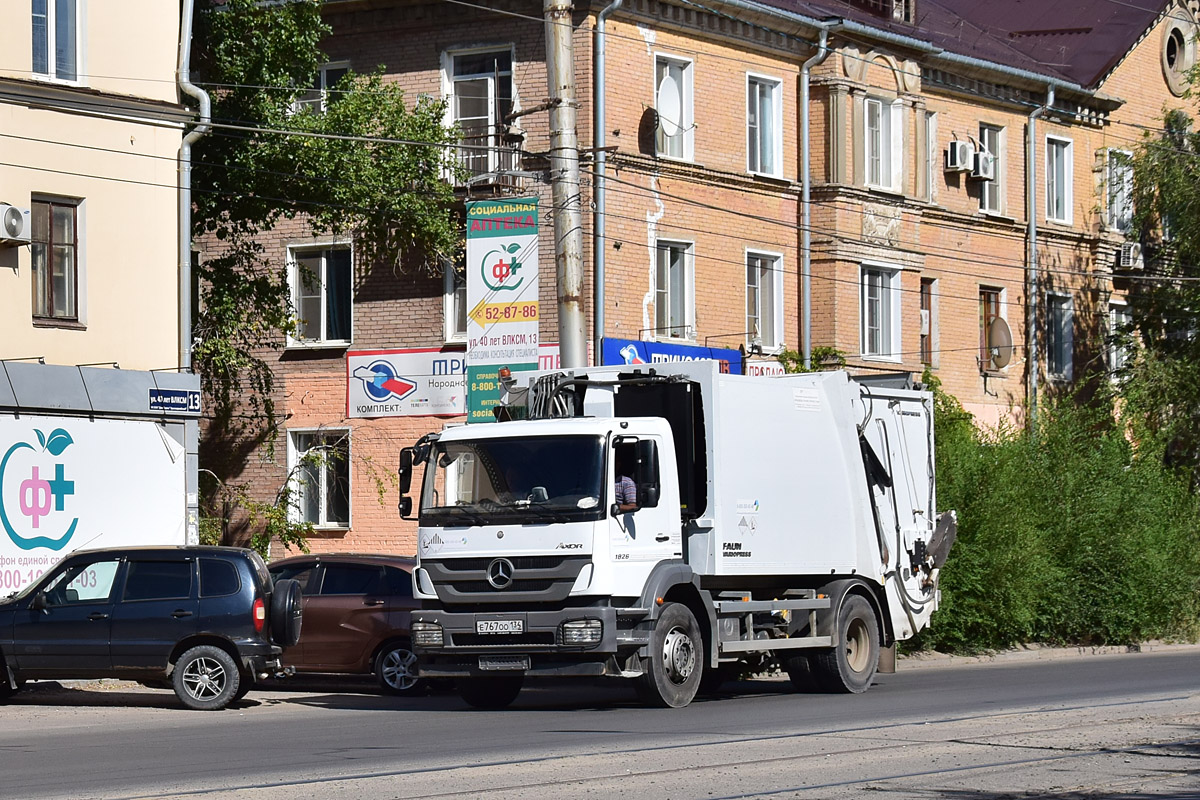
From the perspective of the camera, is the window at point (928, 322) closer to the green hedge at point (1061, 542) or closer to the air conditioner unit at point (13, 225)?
the green hedge at point (1061, 542)

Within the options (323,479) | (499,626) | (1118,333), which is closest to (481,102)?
(323,479)

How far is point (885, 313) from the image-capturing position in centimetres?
3494

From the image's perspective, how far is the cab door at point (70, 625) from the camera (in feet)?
59.3

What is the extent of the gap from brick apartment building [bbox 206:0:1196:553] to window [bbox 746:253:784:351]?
5cm

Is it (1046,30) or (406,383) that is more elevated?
(1046,30)

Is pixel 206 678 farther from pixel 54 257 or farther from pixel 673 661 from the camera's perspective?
pixel 54 257

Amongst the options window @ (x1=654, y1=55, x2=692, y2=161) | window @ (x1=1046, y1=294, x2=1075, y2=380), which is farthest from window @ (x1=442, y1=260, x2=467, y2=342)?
window @ (x1=1046, y1=294, x2=1075, y2=380)

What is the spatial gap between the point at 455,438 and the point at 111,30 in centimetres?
977

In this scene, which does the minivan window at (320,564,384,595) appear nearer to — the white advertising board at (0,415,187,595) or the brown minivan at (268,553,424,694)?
the brown minivan at (268,553,424,694)

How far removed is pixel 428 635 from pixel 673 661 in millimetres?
2285

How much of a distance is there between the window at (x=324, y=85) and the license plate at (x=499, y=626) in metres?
16.4

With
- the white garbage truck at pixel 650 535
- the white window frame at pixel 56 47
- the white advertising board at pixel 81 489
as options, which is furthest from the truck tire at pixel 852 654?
the white window frame at pixel 56 47

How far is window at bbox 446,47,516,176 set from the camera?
29578 millimetres

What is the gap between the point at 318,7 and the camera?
27.8 metres
